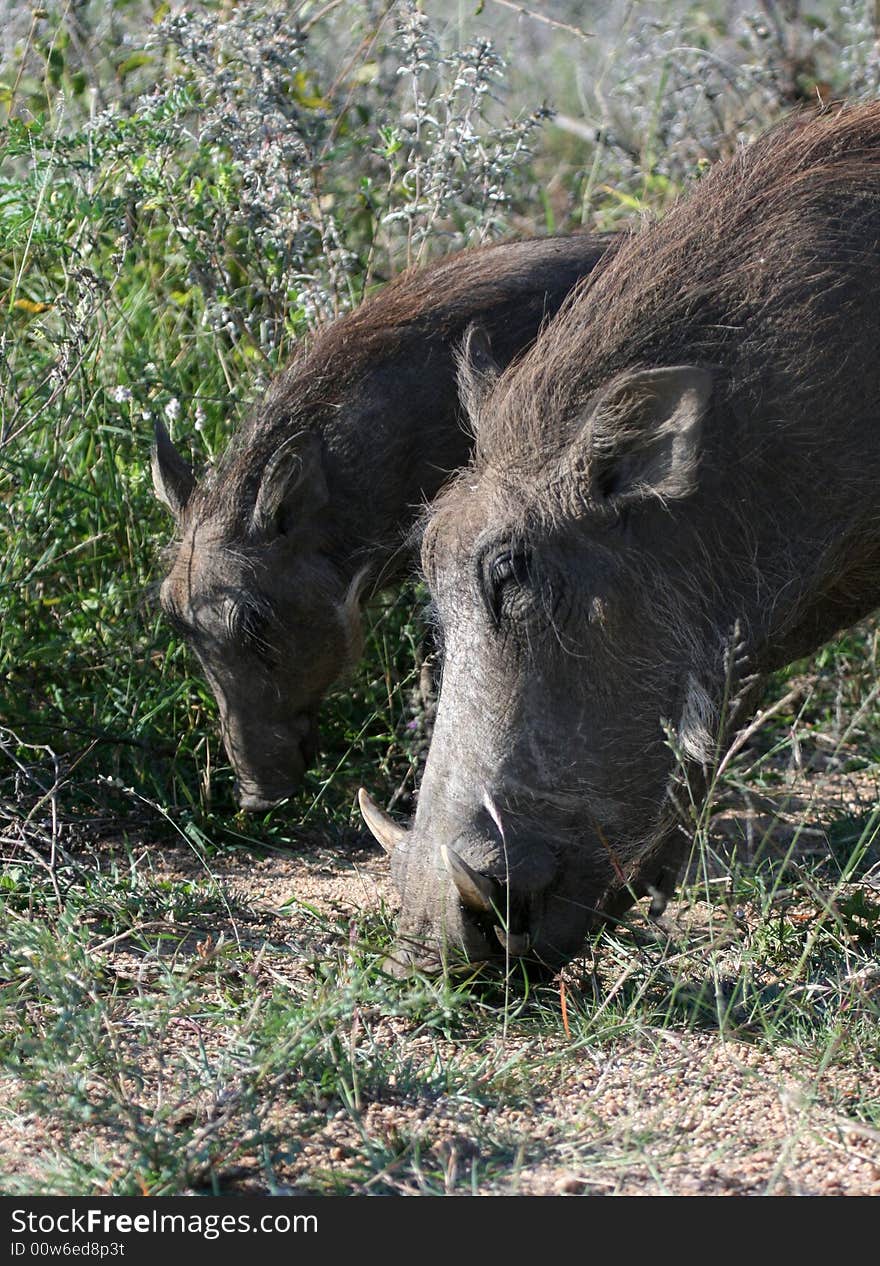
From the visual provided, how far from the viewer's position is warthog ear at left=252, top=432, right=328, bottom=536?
396cm

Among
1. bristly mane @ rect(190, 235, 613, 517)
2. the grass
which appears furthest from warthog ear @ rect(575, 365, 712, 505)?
bristly mane @ rect(190, 235, 613, 517)

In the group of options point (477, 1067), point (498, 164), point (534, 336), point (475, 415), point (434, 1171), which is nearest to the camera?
point (434, 1171)

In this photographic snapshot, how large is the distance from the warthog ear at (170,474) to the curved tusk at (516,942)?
177cm

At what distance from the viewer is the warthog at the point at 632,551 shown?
292 cm

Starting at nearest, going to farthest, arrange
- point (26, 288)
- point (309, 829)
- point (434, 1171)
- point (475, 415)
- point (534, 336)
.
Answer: point (434, 1171) < point (475, 415) < point (534, 336) < point (309, 829) < point (26, 288)

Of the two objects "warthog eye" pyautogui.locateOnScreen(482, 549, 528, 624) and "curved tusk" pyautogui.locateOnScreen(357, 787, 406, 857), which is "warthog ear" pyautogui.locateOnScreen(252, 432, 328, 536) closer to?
"curved tusk" pyautogui.locateOnScreen(357, 787, 406, 857)

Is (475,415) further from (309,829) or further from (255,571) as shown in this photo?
(309,829)

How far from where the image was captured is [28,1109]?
2566 millimetres

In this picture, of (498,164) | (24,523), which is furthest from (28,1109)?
(498,164)

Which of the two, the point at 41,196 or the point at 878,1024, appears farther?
the point at 41,196

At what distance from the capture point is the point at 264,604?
4031 mm

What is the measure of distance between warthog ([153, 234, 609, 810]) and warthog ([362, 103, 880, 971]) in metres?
0.85

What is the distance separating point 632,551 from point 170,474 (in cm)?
168

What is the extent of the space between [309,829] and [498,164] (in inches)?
78.4
